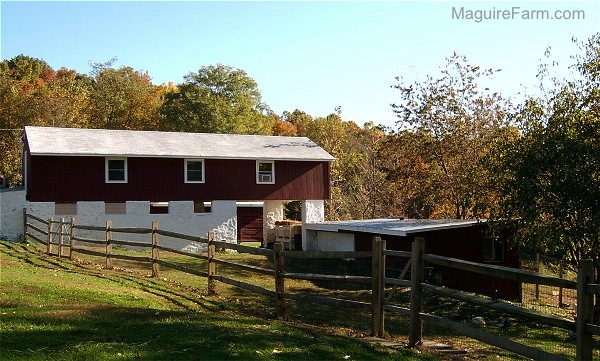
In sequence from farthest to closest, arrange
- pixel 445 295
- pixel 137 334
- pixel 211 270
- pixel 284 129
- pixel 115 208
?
1. pixel 284 129
2. pixel 115 208
3. pixel 211 270
4. pixel 445 295
5. pixel 137 334

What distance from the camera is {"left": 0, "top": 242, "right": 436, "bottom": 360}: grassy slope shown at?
743 centimetres

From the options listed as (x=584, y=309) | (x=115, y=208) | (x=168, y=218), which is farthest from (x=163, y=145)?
(x=584, y=309)

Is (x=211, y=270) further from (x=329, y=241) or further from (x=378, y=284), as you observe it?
(x=329, y=241)

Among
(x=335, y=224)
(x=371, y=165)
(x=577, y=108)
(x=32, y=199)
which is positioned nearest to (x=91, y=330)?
(x=577, y=108)

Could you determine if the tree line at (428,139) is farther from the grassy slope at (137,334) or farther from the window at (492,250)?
the grassy slope at (137,334)

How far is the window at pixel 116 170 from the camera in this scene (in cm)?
3278

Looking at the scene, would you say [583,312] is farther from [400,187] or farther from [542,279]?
[400,187]

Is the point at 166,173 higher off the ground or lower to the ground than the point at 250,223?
higher

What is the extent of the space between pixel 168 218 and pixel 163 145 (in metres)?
4.08

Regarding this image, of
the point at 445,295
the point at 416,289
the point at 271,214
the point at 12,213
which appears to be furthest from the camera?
the point at 271,214

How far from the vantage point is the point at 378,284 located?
9.73 m

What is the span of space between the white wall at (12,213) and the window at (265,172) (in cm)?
1236

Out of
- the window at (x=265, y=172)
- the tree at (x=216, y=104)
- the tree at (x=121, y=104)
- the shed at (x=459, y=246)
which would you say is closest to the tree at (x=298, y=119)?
the tree at (x=216, y=104)

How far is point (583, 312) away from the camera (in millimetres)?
6738
